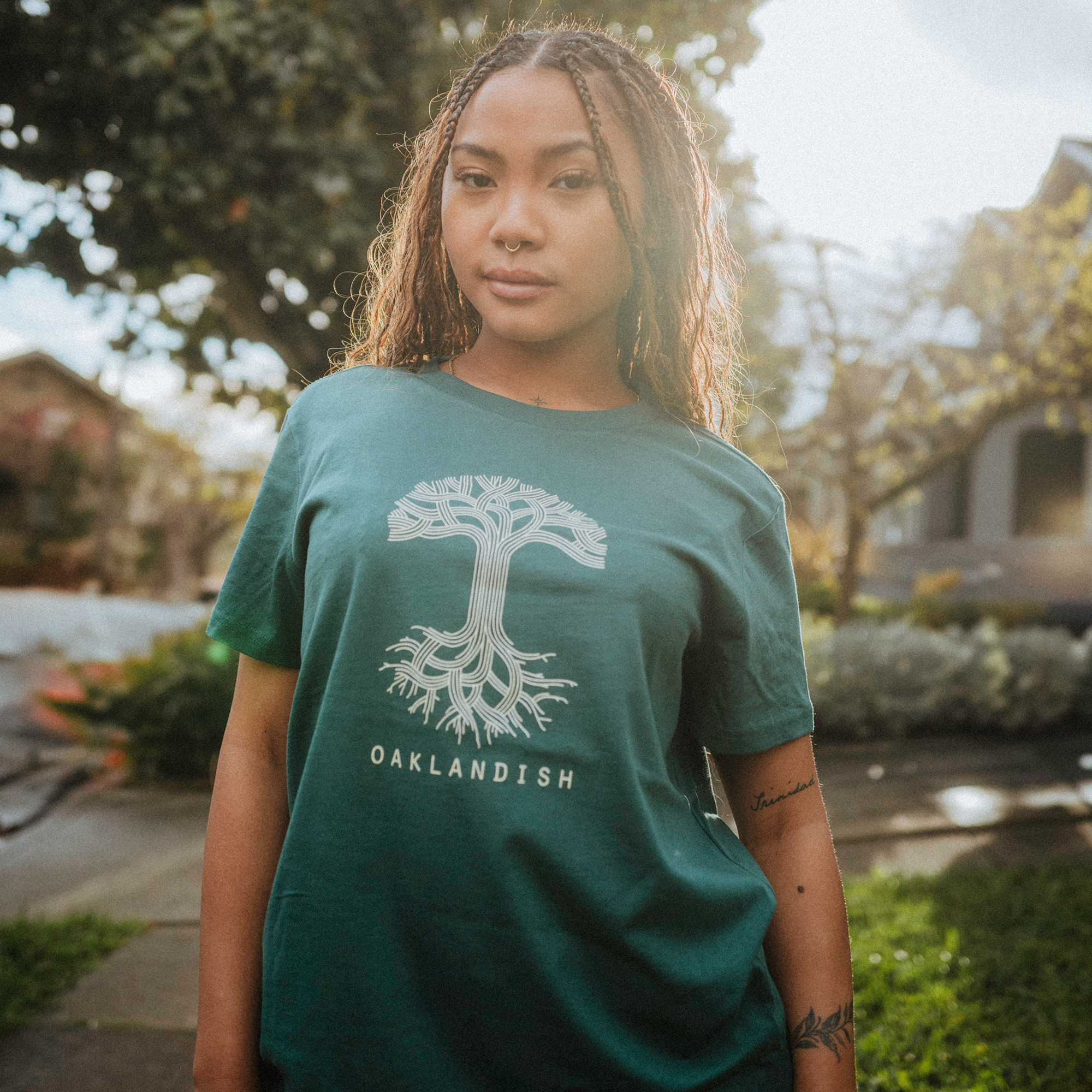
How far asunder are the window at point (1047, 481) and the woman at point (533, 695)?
1976 cm

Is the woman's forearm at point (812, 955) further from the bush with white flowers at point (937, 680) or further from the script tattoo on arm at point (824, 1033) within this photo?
the bush with white flowers at point (937, 680)

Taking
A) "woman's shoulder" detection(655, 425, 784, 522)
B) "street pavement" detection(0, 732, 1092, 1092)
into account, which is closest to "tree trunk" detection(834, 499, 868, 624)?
"street pavement" detection(0, 732, 1092, 1092)

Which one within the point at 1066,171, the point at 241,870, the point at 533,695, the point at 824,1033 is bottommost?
the point at 824,1033

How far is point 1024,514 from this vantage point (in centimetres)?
1902

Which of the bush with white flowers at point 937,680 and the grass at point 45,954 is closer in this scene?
the grass at point 45,954

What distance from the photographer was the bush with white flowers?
747 cm

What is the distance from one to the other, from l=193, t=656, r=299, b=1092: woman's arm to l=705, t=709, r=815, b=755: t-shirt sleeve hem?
0.62 m

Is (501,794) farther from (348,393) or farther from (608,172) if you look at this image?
(608,172)

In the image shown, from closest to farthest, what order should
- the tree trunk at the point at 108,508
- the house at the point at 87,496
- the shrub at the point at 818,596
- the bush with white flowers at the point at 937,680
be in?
the bush with white flowers at the point at 937,680
the shrub at the point at 818,596
the tree trunk at the point at 108,508
the house at the point at 87,496

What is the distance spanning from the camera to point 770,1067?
118cm

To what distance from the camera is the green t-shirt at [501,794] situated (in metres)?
1.06

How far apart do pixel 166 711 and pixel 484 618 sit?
18.3 ft

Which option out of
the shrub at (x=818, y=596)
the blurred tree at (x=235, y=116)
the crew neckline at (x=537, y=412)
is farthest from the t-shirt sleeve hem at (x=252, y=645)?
the shrub at (x=818, y=596)

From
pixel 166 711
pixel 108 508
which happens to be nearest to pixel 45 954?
pixel 166 711
